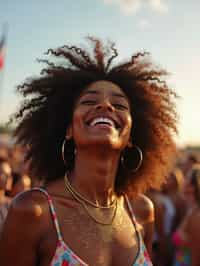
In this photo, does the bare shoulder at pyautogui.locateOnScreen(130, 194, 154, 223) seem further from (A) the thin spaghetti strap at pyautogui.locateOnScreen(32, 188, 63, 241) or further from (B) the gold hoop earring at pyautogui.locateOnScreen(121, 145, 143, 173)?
(A) the thin spaghetti strap at pyautogui.locateOnScreen(32, 188, 63, 241)

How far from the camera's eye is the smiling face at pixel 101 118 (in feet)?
7.65

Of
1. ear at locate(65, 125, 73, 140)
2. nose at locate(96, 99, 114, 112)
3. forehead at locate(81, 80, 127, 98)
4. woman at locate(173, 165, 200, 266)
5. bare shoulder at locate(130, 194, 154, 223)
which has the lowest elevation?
woman at locate(173, 165, 200, 266)

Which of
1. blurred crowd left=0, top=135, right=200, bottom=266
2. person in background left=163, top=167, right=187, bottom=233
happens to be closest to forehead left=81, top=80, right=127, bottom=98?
blurred crowd left=0, top=135, right=200, bottom=266

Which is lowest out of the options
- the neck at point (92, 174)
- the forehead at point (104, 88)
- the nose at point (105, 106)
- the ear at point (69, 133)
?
the neck at point (92, 174)

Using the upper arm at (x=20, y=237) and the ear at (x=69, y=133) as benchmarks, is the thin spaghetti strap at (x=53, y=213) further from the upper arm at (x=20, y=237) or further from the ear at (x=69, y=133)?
the ear at (x=69, y=133)

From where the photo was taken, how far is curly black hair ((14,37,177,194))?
2.78 metres

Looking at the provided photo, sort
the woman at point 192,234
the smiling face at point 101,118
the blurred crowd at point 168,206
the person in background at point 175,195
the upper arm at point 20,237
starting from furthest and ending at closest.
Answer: the person in background at point 175,195
the blurred crowd at point 168,206
the woman at point 192,234
the smiling face at point 101,118
the upper arm at point 20,237

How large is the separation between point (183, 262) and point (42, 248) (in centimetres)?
291

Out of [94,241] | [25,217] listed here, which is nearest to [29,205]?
[25,217]

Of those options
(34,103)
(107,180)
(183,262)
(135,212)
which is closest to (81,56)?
(34,103)

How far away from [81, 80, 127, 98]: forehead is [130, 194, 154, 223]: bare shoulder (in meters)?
0.74

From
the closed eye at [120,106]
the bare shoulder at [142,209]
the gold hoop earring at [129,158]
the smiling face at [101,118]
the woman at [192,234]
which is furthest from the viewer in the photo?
the woman at [192,234]

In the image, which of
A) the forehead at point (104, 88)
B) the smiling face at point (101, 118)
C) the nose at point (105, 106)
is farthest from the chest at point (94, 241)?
the forehead at point (104, 88)

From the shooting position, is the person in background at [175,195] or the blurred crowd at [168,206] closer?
the blurred crowd at [168,206]
